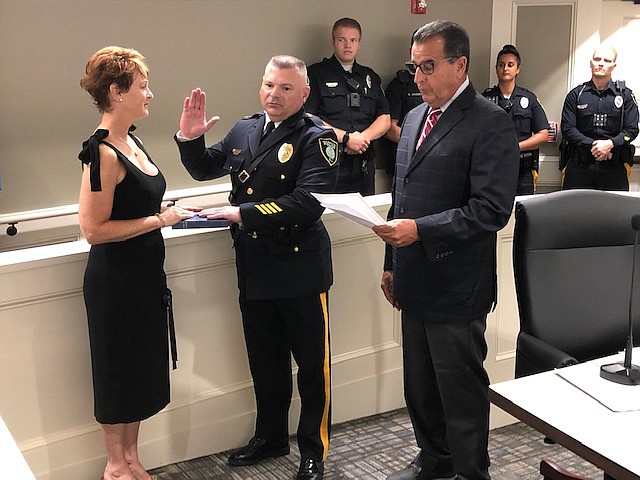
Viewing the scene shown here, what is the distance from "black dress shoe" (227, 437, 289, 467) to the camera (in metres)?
2.78

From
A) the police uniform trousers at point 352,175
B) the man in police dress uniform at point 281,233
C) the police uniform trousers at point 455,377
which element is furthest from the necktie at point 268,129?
the police uniform trousers at point 352,175

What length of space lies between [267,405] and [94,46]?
254 cm

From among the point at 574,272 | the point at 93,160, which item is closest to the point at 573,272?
the point at 574,272

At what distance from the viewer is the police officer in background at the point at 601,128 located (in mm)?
5262

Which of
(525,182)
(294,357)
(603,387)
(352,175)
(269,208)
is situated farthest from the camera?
(525,182)

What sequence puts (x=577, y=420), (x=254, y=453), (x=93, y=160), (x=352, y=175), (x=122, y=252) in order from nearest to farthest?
(x=577, y=420) < (x=93, y=160) < (x=122, y=252) < (x=254, y=453) < (x=352, y=175)

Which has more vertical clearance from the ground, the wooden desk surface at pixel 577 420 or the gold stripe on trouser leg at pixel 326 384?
the wooden desk surface at pixel 577 420

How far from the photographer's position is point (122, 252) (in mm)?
2301

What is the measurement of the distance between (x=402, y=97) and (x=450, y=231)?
3.27 metres

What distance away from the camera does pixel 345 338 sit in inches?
121

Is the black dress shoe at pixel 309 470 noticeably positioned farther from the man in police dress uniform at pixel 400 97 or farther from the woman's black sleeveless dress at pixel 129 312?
the man in police dress uniform at pixel 400 97

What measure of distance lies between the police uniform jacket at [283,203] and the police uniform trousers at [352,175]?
2122 millimetres

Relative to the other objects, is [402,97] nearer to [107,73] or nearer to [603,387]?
[107,73]

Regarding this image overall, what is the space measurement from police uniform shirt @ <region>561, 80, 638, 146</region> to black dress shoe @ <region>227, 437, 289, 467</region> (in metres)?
3.48
